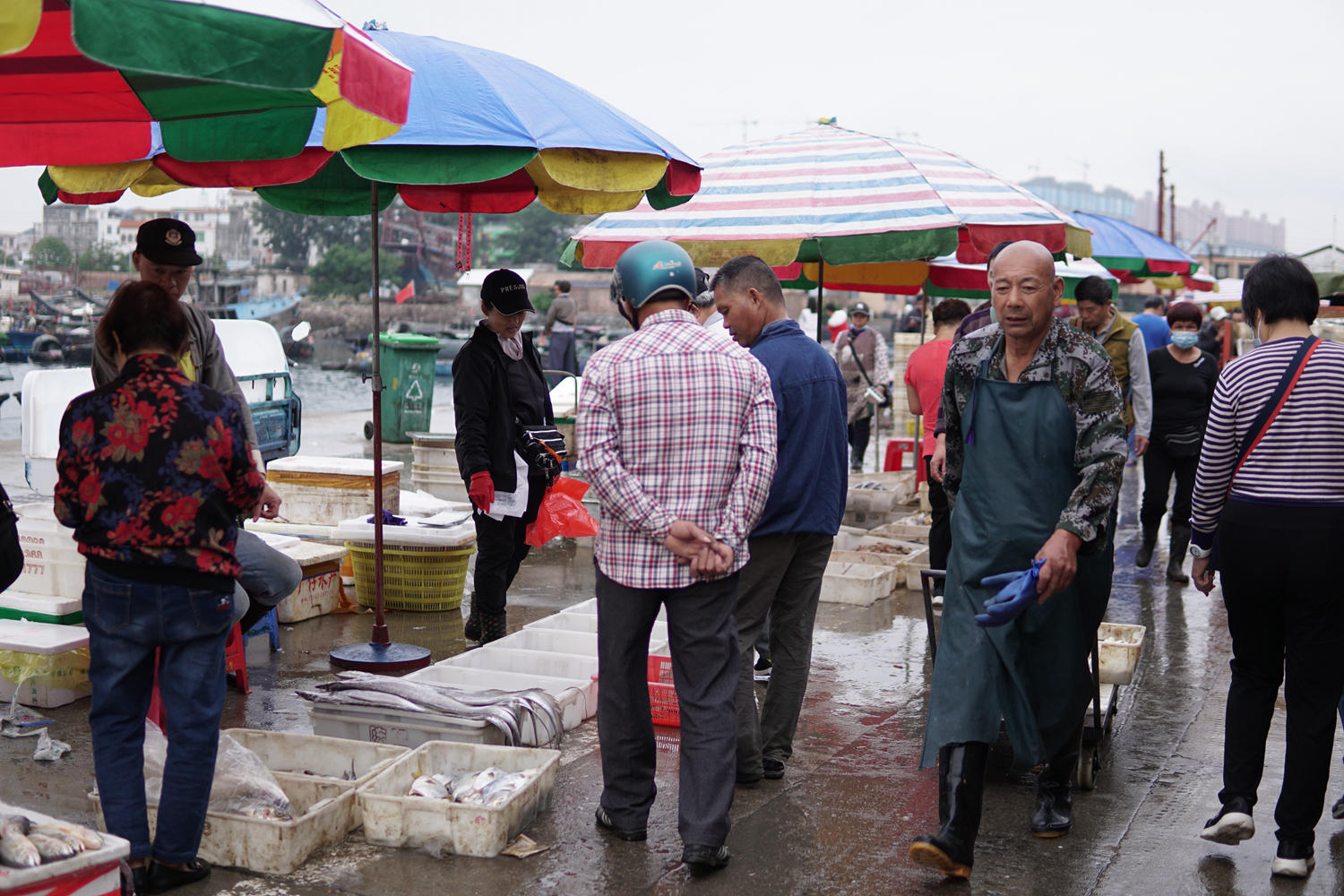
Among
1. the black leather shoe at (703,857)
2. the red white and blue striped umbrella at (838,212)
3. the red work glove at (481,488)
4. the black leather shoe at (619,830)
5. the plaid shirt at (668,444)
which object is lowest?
the black leather shoe at (619,830)

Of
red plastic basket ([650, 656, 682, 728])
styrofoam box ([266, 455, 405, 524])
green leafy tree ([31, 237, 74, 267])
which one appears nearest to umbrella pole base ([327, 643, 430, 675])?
red plastic basket ([650, 656, 682, 728])

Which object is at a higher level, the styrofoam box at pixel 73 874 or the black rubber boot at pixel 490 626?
the styrofoam box at pixel 73 874

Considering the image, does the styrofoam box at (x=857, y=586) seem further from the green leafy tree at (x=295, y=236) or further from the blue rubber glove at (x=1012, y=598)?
the green leafy tree at (x=295, y=236)

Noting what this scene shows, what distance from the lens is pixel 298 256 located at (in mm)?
113438

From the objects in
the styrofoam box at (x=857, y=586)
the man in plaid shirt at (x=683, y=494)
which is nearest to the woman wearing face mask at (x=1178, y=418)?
the styrofoam box at (x=857, y=586)

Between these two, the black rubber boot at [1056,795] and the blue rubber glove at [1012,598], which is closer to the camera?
the blue rubber glove at [1012,598]

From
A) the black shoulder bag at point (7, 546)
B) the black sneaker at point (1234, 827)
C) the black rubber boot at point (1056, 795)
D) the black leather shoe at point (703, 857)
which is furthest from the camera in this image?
the black rubber boot at point (1056, 795)

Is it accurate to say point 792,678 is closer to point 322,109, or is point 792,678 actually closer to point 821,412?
point 821,412

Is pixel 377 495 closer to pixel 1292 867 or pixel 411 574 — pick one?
pixel 411 574

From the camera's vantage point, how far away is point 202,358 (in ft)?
15.7

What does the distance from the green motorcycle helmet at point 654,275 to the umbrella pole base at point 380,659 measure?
2.77m

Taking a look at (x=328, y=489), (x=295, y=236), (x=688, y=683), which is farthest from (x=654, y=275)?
(x=295, y=236)

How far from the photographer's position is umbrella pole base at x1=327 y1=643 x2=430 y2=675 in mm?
5945

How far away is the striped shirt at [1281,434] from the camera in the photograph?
3893 mm
